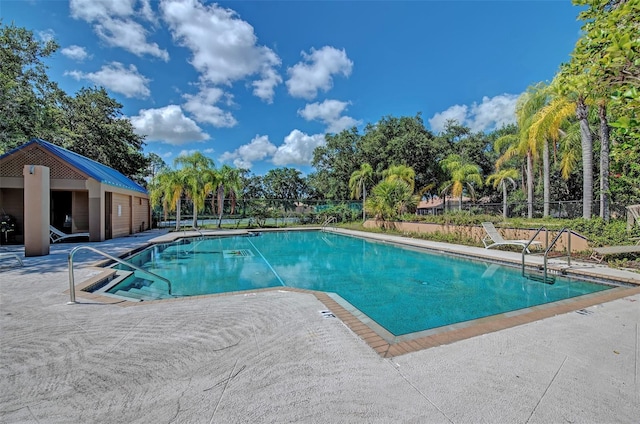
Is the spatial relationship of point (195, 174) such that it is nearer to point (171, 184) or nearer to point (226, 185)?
point (171, 184)

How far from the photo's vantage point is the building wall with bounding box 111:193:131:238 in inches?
518

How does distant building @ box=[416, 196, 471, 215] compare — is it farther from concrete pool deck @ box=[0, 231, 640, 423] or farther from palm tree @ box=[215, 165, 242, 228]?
concrete pool deck @ box=[0, 231, 640, 423]

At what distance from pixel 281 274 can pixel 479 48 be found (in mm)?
12623

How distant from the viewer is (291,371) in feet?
7.78

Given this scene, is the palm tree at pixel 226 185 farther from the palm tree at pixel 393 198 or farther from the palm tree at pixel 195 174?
the palm tree at pixel 393 198

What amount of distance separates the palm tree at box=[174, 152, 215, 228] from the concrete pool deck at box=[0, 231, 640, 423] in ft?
46.7

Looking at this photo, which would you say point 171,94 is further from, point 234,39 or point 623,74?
point 623,74

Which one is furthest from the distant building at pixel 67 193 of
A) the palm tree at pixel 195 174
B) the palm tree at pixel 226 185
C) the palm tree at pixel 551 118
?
the palm tree at pixel 551 118

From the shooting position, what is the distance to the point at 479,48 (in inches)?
497

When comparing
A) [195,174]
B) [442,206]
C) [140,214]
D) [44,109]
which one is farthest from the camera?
[442,206]

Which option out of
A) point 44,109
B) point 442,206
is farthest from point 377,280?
point 442,206

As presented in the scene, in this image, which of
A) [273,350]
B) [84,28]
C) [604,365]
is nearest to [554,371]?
[604,365]

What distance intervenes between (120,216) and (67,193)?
2518 mm

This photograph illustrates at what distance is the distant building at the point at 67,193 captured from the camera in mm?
10719
